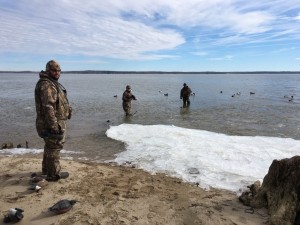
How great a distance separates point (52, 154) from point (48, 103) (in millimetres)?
1165

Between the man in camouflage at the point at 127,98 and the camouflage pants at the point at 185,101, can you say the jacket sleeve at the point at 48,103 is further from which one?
the camouflage pants at the point at 185,101

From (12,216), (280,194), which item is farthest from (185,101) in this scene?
(12,216)

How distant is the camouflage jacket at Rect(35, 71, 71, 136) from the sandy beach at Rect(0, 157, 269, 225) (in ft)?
4.31

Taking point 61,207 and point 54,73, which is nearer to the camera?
point 61,207

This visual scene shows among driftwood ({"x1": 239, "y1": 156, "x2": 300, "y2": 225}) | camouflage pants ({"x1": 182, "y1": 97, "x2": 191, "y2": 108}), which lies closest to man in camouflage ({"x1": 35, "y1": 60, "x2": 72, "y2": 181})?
driftwood ({"x1": 239, "y1": 156, "x2": 300, "y2": 225})

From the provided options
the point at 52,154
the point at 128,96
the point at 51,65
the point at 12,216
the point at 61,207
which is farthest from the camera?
the point at 128,96

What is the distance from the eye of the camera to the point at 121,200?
19.1 feet

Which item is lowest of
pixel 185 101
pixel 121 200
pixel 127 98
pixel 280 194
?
pixel 185 101

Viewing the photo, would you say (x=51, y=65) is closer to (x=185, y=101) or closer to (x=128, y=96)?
(x=128, y=96)

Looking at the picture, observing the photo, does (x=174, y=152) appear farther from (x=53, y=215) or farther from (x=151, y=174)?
(x=53, y=215)

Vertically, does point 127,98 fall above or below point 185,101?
above

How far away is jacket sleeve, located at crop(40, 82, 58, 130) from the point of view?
5.88 metres

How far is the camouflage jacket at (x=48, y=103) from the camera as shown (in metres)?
5.89

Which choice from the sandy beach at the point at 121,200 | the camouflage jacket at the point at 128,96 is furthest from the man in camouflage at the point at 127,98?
the sandy beach at the point at 121,200
